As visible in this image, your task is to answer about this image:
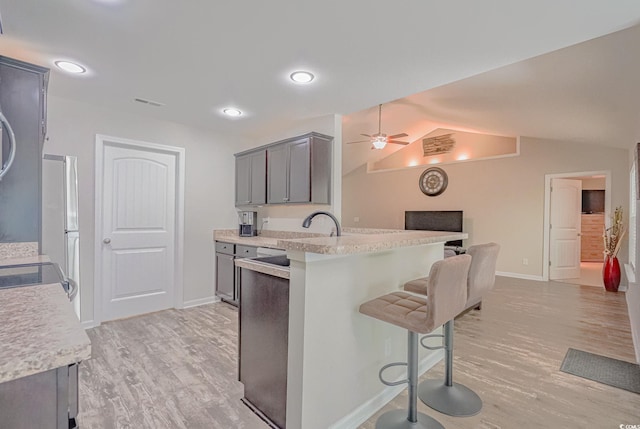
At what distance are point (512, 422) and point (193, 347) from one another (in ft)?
8.27

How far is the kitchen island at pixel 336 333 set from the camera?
5.06 ft

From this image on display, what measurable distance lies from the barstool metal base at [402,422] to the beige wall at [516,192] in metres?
5.49

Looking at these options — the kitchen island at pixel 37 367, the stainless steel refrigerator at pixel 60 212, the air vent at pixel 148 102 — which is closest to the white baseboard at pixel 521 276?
the air vent at pixel 148 102

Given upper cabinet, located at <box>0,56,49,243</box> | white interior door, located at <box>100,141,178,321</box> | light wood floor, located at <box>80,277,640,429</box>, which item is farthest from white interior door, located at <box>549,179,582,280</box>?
upper cabinet, located at <box>0,56,49,243</box>

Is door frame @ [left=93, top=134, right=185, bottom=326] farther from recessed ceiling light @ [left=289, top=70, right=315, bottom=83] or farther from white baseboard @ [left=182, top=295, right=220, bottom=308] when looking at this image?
recessed ceiling light @ [left=289, top=70, right=315, bottom=83]

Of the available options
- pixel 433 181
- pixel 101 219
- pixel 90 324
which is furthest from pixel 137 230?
pixel 433 181

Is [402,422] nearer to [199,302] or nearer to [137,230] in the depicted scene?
[199,302]

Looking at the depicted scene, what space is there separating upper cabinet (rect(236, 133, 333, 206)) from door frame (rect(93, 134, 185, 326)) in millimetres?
959

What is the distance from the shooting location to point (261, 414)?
1.84 metres

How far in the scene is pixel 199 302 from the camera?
4137mm

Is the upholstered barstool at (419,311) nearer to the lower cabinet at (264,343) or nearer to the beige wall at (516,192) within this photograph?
the lower cabinet at (264,343)

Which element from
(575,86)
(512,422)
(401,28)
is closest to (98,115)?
(401,28)

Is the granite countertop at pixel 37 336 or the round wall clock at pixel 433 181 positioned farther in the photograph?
the round wall clock at pixel 433 181

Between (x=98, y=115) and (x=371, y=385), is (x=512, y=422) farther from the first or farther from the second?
(x=98, y=115)
